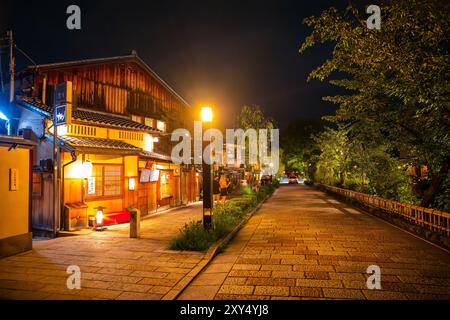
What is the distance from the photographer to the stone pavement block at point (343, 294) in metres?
5.84

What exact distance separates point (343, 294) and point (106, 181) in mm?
12748

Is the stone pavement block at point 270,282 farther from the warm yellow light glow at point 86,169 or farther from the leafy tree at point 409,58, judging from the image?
the warm yellow light glow at point 86,169

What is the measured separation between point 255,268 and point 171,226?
23.7 ft

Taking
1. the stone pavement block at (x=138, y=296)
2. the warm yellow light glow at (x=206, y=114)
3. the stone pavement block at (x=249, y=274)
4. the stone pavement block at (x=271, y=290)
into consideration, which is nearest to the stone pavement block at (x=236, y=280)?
the stone pavement block at (x=249, y=274)

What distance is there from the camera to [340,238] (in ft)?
37.4

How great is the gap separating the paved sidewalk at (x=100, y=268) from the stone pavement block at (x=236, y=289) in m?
1.09

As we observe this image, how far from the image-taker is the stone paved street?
6164mm

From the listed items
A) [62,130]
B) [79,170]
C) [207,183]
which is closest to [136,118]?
[62,130]

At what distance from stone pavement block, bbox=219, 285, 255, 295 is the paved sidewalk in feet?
3.59

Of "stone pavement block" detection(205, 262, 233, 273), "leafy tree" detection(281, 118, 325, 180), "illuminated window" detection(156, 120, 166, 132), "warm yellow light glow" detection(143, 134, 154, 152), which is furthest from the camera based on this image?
"leafy tree" detection(281, 118, 325, 180)

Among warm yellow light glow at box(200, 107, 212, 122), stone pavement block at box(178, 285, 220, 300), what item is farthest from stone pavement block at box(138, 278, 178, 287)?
warm yellow light glow at box(200, 107, 212, 122)

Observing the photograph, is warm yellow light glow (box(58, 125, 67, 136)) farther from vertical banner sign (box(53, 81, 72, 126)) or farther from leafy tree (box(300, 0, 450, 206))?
leafy tree (box(300, 0, 450, 206))
